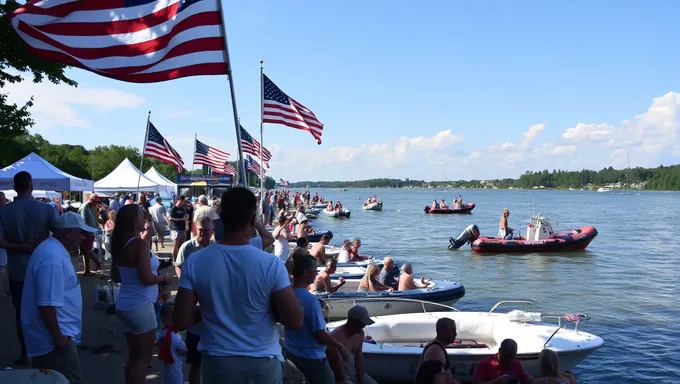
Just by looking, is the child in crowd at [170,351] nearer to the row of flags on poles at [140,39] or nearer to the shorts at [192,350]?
the shorts at [192,350]

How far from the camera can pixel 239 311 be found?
2.82m

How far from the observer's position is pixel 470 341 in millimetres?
9539

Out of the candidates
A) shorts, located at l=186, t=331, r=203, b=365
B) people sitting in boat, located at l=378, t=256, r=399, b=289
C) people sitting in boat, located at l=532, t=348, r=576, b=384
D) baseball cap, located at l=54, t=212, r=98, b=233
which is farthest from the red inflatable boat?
baseball cap, located at l=54, t=212, r=98, b=233

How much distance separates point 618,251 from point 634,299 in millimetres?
14829

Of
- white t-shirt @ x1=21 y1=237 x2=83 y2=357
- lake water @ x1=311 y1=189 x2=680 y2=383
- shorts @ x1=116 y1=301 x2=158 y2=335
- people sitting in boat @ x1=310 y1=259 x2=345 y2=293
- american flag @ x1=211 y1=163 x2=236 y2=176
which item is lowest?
lake water @ x1=311 y1=189 x2=680 y2=383

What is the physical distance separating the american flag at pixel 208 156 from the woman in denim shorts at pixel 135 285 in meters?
24.2

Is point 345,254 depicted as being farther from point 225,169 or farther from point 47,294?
point 225,169

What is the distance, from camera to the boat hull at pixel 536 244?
26984mm

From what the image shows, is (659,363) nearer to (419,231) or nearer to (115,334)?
(115,334)

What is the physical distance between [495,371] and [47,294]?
15.8 ft

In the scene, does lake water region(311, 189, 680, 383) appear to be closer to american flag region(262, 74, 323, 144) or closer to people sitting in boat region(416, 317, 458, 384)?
people sitting in boat region(416, 317, 458, 384)

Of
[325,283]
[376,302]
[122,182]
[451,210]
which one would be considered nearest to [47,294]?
[325,283]

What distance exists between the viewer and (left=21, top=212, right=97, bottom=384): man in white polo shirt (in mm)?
3646

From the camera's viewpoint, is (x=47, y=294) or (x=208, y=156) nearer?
(x=47, y=294)
